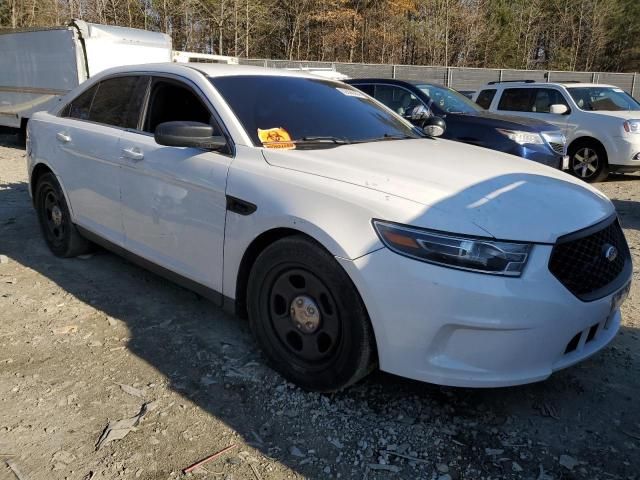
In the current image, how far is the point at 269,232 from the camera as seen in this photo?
286 centimetres

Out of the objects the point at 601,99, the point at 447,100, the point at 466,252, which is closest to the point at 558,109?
the point at 601,99

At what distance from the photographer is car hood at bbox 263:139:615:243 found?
2.41m

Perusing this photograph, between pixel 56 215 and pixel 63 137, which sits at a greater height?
pixel 63 137

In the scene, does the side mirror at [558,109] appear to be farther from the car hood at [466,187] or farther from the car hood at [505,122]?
the car hood at [466,187]

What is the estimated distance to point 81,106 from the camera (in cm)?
457

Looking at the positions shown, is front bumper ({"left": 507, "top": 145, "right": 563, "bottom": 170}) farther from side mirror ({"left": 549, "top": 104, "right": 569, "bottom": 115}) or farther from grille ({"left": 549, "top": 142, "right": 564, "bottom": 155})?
side mirror ({"left": 549, "top": 104, "right": 569, "bottom": 115})

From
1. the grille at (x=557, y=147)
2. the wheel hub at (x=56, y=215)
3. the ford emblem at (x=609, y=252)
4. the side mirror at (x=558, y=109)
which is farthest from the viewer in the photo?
the side mirror at (x=558, y=109)

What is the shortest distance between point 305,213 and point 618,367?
2031mm

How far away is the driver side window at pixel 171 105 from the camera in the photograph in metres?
3.59

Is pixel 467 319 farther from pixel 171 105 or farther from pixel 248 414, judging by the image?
pixel 171 105

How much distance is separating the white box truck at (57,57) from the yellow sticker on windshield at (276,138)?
9.31m

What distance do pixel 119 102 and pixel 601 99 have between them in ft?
29.0

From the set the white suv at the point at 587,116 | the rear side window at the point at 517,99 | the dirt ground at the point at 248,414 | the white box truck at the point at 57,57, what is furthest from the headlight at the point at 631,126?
the white box truck at the point at 57,57

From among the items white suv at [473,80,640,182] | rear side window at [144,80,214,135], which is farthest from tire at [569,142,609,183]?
rear side window at [144,80,214,135]
